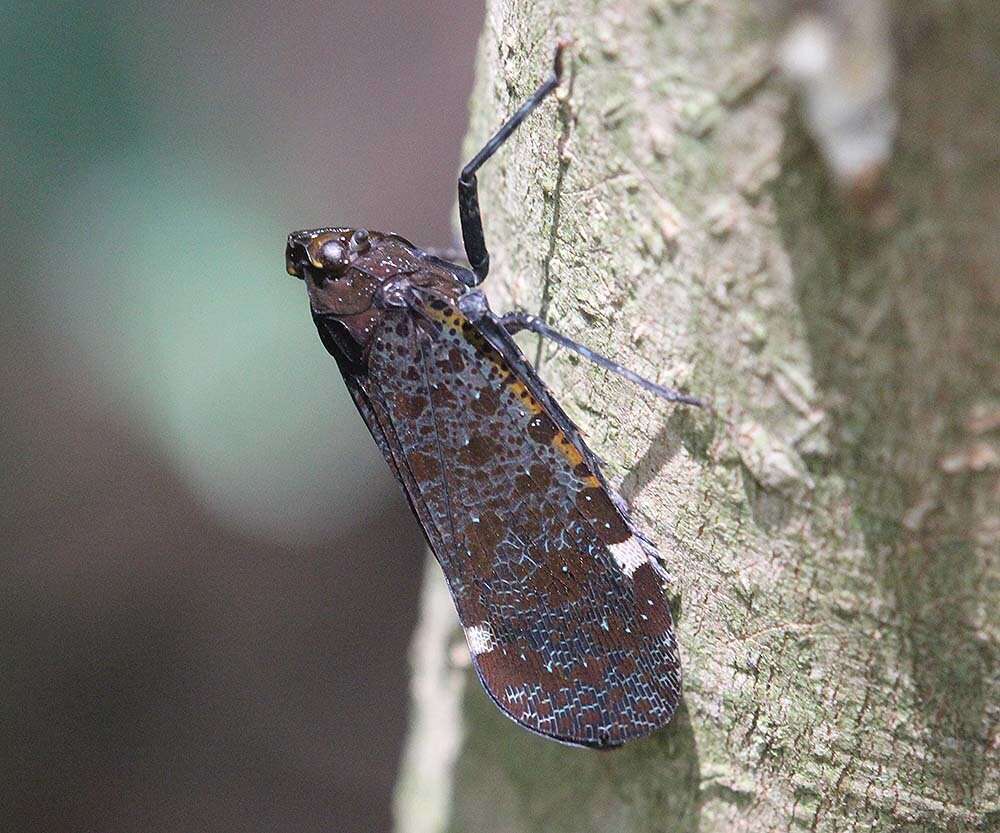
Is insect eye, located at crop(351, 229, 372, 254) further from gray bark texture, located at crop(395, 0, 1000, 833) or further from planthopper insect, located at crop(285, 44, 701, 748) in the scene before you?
gray bark texture, located at crop(395, 0, 1000, 833)

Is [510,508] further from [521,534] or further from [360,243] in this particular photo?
[360,243]

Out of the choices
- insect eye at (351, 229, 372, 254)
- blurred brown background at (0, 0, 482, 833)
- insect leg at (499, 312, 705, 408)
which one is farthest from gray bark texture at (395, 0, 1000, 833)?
blurred brown background at (0, 0, 482, 833)

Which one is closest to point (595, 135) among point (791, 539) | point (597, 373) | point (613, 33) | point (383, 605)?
point (613, 33)

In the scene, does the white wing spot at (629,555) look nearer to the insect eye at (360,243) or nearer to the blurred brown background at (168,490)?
the insect eye at (360,243)

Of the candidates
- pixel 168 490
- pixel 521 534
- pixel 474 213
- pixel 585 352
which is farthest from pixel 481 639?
pixel 168 490

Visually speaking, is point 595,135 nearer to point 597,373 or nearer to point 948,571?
point 597,373

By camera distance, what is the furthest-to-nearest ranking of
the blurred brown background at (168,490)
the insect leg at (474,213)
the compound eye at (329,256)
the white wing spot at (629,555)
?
the blurred brown background at (168,490), the compound eye at (329,256), the insect leg at (474,213), the white wing spot at (629,555)

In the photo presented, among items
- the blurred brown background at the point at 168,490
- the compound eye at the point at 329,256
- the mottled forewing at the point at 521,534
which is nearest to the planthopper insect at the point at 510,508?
the mottled forewing at the point at 521,534
